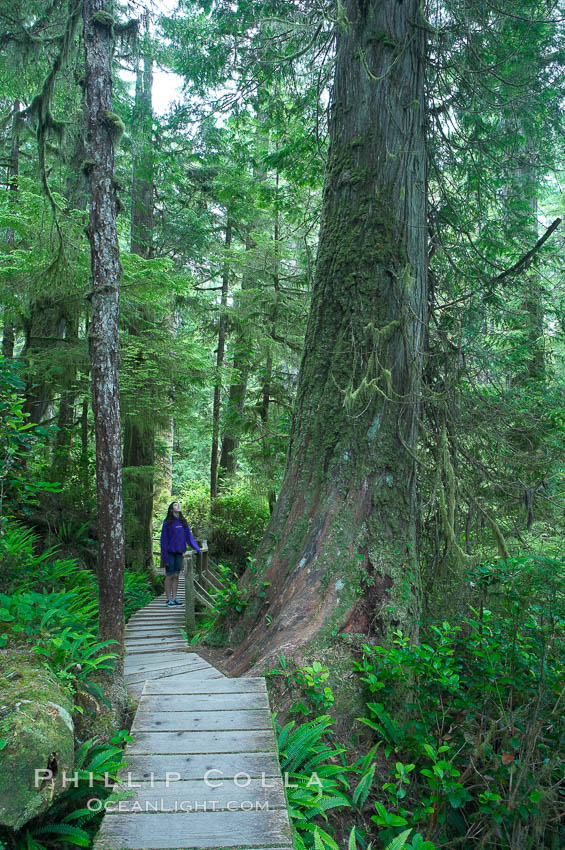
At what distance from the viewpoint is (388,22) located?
602 cm

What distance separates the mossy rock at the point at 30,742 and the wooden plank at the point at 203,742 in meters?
0.49

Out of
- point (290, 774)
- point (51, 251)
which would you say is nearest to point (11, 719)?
point (290, 774)

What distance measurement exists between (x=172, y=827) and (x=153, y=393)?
9.94 m

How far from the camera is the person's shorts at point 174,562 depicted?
10180mm

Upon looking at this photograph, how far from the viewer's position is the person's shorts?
33.4ft

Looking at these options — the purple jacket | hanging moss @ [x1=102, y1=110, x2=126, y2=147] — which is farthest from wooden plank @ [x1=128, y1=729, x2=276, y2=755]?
the purple jacket

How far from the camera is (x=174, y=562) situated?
10305 mm

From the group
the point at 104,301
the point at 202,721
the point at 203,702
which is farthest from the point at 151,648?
the point at 104,301

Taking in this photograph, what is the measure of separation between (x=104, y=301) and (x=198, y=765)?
468cm

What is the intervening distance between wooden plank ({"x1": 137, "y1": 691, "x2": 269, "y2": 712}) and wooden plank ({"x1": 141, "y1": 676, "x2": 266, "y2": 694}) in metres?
0.04

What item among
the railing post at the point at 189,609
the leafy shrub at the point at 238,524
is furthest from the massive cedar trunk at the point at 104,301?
the leafy shrub at the point at 238,524

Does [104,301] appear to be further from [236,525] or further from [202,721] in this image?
[236,525]

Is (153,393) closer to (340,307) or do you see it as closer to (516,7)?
(340,307)

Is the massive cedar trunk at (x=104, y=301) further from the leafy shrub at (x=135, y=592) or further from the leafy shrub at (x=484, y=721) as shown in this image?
the leafy shrub at (x=135, y=592)
